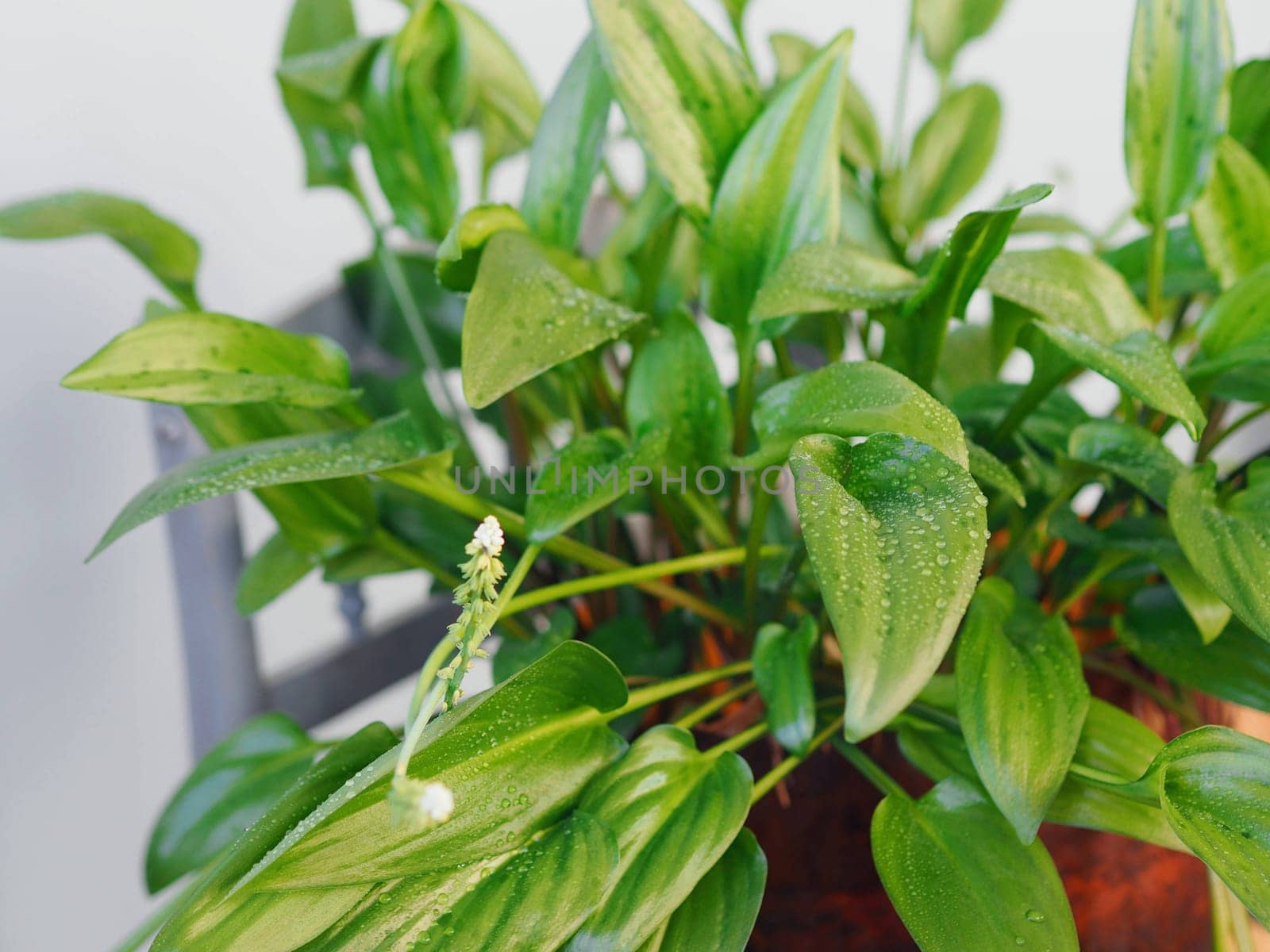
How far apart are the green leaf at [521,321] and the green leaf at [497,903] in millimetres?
124

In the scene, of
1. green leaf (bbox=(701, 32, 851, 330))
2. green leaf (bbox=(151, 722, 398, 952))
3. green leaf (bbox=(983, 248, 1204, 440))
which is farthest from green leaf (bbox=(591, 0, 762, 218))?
green leaf (bbox=(151, 722, 398, 952))

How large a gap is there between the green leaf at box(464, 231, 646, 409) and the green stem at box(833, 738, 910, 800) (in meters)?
0.16

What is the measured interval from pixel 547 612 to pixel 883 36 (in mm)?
692

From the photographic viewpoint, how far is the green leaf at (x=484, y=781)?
0.81 feet

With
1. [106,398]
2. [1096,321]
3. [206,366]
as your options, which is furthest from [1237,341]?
[106,398]

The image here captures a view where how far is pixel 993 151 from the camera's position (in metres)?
0.52

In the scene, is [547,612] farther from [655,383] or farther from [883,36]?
[883,36]

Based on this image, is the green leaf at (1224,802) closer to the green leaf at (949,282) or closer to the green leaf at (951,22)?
the green leaf at (949,282)

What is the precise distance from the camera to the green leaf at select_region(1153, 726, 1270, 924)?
0.25m

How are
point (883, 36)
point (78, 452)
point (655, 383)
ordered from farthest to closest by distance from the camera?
1. point (883, 36)
2. point (78, 452)
3. point (655, 383)

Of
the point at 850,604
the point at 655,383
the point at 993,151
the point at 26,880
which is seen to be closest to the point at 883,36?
the point at 993,151

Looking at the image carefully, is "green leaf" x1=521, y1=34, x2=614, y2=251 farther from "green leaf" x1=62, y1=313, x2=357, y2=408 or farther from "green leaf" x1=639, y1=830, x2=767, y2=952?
"green leaf" x1=639, y1=830, x2=767, y2=952

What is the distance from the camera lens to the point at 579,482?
0.35 metres

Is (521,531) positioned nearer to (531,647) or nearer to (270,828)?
(531,647)
